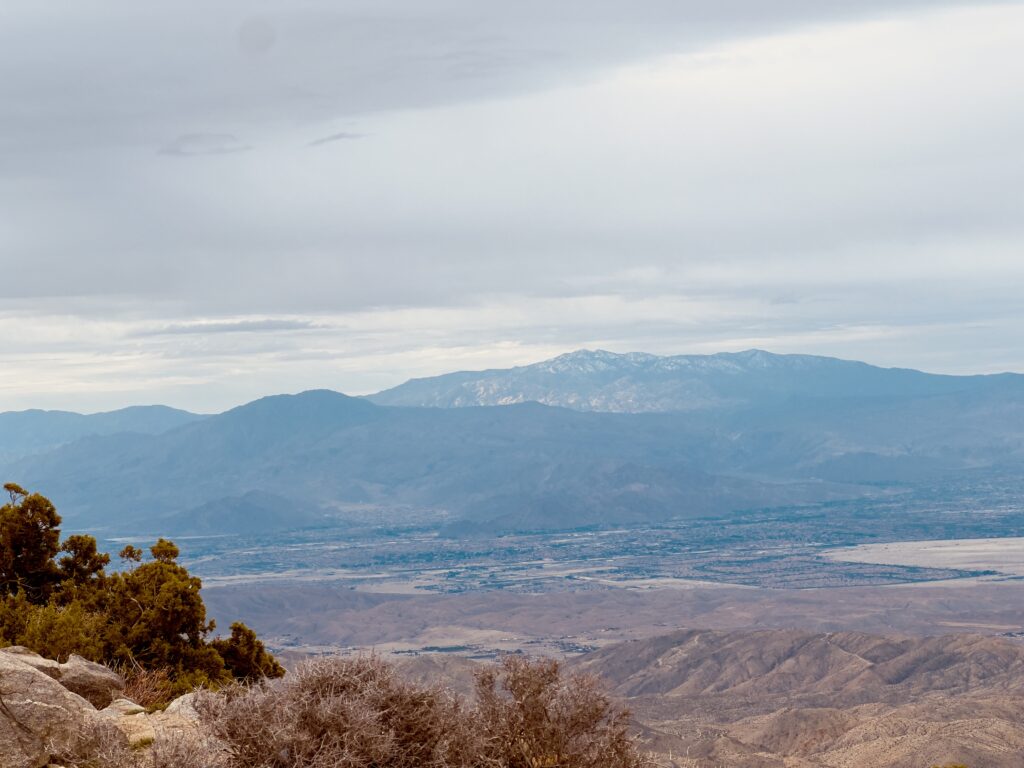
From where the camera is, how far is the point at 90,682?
1802 centimetres

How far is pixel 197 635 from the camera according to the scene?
25.9 m

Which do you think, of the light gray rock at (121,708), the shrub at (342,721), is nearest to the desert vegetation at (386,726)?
the shrub at (342,721)

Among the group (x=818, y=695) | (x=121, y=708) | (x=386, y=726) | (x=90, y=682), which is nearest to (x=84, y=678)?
(x=90, y=682)

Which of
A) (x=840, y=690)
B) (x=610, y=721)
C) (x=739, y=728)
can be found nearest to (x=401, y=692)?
(x=610, y=721)

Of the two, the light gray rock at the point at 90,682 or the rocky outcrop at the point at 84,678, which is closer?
the rocky outcrop at the point at 84,678

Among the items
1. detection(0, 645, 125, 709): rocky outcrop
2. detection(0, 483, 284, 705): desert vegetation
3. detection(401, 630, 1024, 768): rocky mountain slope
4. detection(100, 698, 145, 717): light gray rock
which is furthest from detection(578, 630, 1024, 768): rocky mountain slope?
detection(100, 698, 145, 717): light gray rock

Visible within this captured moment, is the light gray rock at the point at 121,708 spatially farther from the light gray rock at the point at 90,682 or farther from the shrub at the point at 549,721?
the shrub at the point at 549,721

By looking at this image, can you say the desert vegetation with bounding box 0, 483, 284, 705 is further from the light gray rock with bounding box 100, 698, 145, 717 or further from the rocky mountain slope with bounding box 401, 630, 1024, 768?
the rocky mountain slope with bounding box 401, 630, 1024, 768

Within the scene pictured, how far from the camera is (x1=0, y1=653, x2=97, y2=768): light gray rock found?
12852 millimetres

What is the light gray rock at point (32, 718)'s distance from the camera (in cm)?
1285

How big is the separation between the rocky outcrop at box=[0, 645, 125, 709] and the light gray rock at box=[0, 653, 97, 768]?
3.50 m

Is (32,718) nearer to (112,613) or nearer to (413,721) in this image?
(413,721)

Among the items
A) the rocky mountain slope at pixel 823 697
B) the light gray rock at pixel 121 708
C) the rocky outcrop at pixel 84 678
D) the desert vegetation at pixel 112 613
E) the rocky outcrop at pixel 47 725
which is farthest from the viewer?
the rocky mountain slope at pixel 823 697

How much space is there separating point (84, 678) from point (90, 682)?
0.10m
